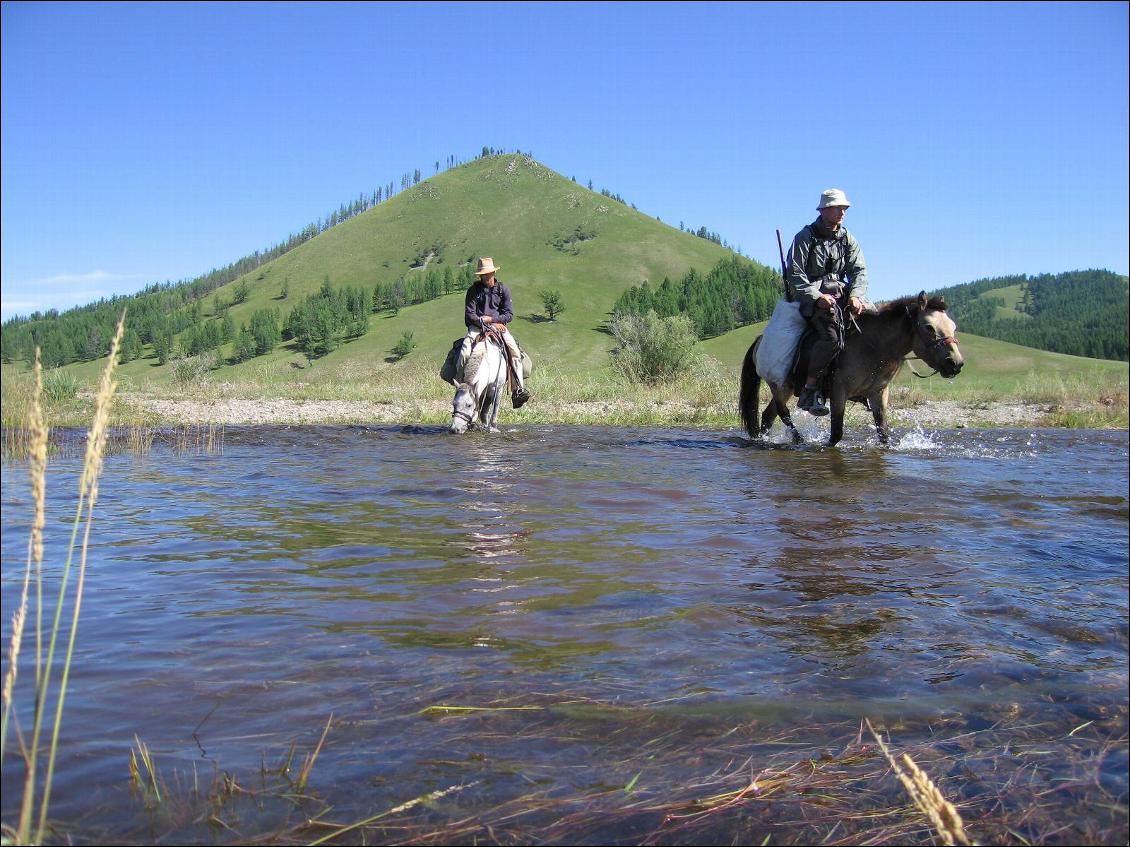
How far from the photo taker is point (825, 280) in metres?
11.2

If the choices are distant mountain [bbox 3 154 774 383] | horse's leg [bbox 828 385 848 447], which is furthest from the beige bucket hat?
distant mountain [bbox 3 154 774 383]

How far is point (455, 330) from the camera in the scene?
11050 centimetres

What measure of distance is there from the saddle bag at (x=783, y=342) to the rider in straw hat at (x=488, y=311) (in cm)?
385

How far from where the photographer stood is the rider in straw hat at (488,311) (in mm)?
13512

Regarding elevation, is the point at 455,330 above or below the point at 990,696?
above

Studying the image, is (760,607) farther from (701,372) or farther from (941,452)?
(701,372)

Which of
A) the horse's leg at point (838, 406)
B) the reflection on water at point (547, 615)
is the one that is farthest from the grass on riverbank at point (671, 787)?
the horse's leg at point (838, 406)

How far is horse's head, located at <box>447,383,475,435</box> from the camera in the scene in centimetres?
1323

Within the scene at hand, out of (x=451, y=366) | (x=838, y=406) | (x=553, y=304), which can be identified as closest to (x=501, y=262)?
(x=553, y=304)

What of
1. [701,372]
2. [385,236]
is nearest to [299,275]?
[385,236]

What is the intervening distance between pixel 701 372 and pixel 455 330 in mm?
86714

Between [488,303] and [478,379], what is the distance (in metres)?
1.34

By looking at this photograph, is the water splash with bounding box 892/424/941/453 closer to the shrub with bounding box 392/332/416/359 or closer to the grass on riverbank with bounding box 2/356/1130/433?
the grass on riverbank with bounding box 2/356/1130/433

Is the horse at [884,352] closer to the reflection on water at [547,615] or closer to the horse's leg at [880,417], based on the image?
the horse's leg at [880,417]
